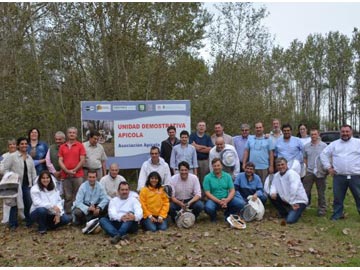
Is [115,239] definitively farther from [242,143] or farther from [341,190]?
[341,190]

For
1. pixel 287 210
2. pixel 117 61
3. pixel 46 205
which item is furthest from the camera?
pixel 117 61

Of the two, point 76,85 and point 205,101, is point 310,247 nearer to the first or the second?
point 205,101

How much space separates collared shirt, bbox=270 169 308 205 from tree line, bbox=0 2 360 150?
225 inches

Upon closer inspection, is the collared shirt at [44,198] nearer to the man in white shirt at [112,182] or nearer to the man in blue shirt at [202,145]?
the man in white shirt at [112,182]

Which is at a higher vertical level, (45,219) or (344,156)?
(344,156)

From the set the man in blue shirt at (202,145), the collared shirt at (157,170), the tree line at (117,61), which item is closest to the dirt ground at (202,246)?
the collared shirt at (157,170)

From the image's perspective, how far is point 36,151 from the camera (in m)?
8.66

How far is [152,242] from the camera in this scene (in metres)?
6.99

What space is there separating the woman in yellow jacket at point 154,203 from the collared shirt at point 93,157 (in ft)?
4.28

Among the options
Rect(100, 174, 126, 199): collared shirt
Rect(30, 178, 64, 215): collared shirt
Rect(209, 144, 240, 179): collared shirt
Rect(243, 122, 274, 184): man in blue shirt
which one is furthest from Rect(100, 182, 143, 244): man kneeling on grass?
Rect(243, 122, 274, 184): man in blue shirt

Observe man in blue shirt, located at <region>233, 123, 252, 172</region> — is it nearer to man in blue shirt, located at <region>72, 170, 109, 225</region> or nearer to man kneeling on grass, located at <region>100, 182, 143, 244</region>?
man kneeling on grass, located at <region>100, 182, 143, 244</region>

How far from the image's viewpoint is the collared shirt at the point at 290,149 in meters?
8.84

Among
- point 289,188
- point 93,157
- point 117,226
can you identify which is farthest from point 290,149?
point 93,157

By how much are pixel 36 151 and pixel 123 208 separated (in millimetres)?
2335
